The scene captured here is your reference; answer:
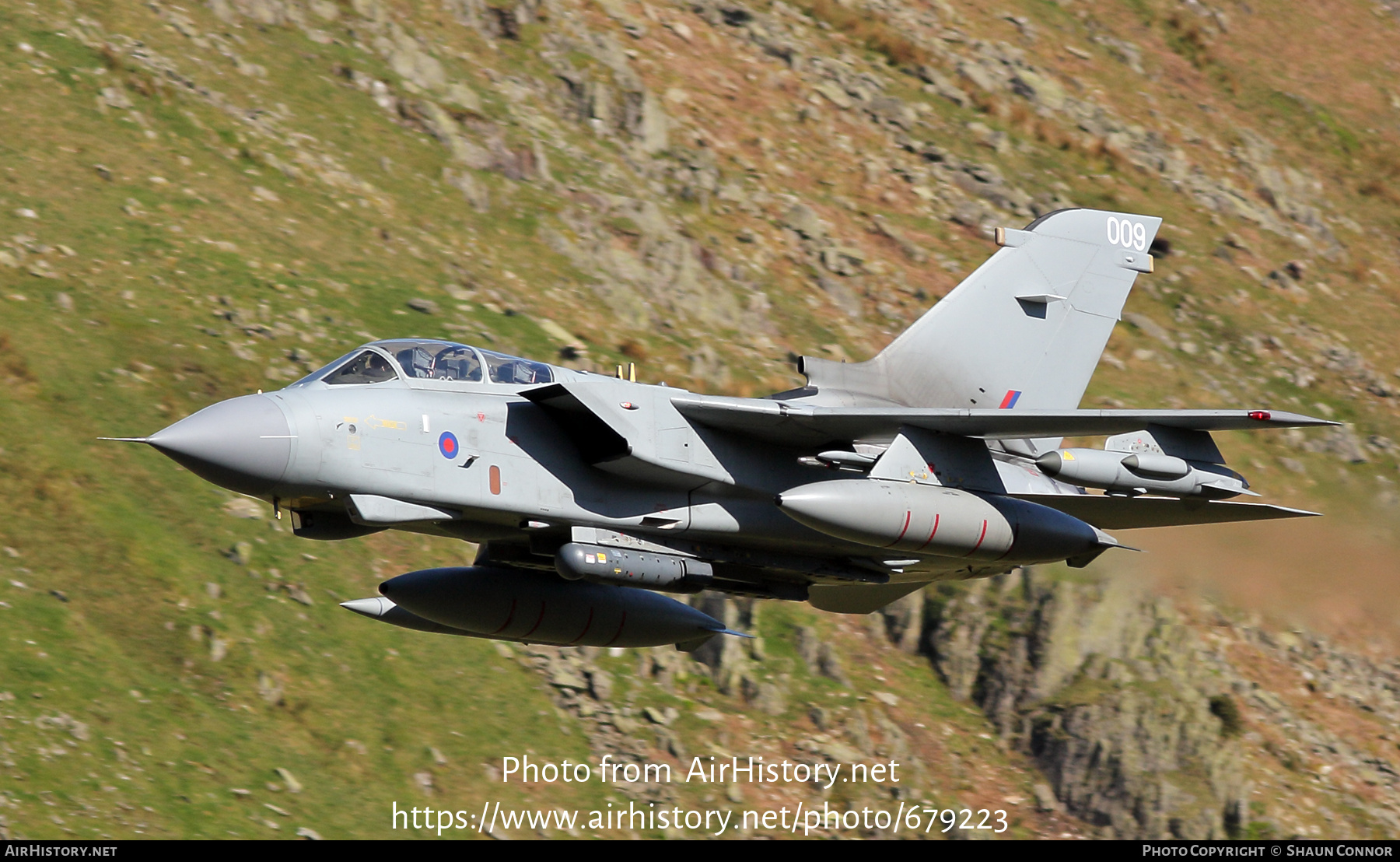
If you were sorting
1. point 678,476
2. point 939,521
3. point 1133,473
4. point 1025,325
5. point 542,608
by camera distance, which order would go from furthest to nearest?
point 1025,325 → point 542,608 → point 1133,473 → point 939,521 → point 678,476

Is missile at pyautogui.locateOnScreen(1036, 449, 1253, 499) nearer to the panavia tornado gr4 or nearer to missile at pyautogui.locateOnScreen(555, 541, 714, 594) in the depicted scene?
the panavia tornado gr4

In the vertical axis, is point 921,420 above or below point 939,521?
above

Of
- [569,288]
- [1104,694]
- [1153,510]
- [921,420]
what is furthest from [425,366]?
[1104,694]

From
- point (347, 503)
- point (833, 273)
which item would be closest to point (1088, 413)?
point (347, 503)

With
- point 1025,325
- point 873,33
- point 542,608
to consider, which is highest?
point 873,33

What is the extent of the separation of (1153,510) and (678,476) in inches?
256

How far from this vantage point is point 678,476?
1677 cm

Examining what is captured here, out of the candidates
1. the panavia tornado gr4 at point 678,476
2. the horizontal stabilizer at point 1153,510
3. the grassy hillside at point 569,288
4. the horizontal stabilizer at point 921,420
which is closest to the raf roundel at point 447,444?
the panavia tornado gr4 at point 678,476

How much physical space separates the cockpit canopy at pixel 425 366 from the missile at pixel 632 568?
1.94 meters

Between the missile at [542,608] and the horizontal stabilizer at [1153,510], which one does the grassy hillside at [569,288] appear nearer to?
the missile at [542,608]

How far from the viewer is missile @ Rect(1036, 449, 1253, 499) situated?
1764cm

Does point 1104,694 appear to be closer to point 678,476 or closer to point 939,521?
point 939,521

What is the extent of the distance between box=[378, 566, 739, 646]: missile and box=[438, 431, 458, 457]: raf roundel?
2.79 meters

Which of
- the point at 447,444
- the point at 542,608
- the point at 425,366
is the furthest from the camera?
the point at 542,608
